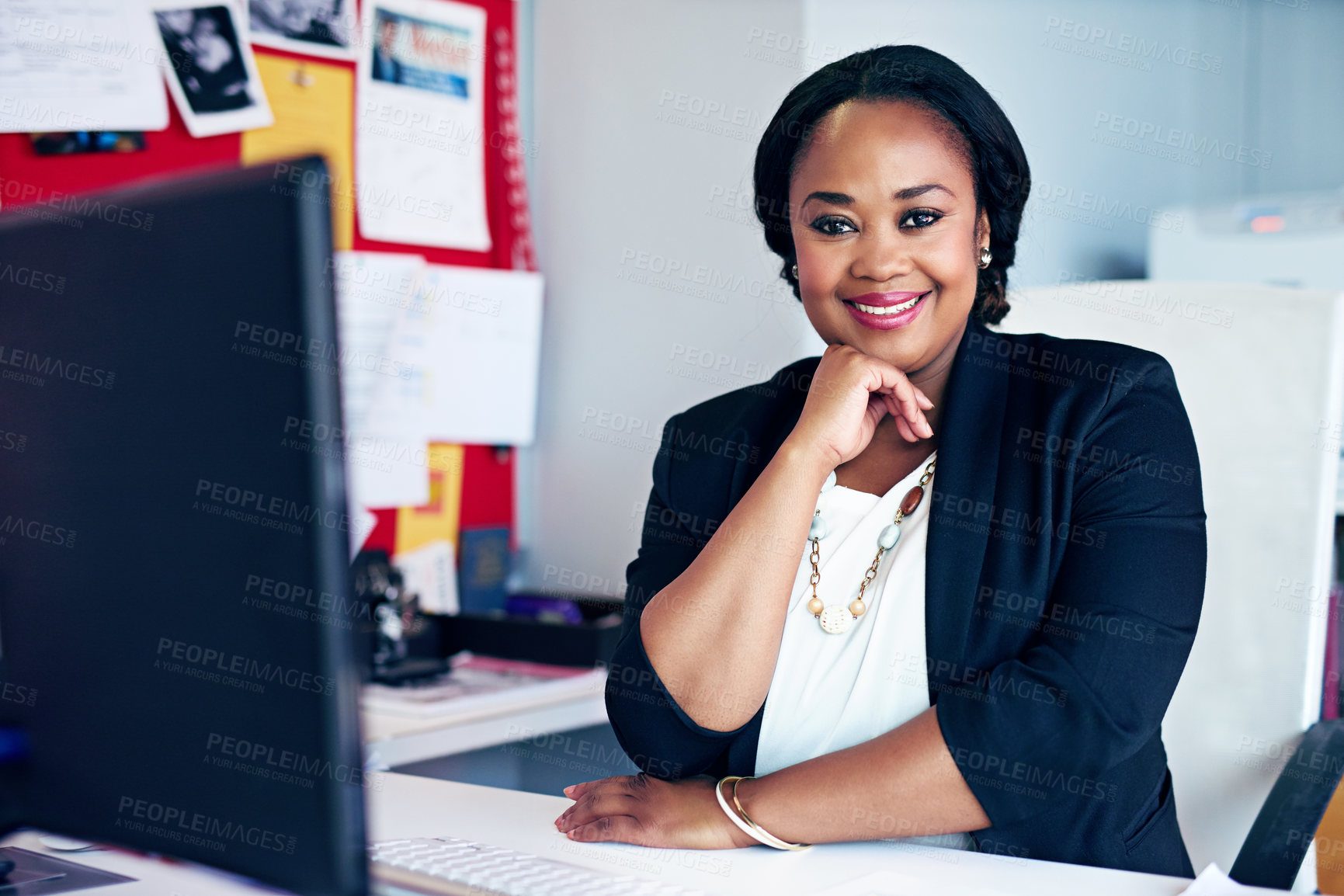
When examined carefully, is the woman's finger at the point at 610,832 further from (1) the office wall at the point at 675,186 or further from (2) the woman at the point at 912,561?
(1) the office wall at the point at 675,186

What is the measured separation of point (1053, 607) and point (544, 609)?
4.15ft

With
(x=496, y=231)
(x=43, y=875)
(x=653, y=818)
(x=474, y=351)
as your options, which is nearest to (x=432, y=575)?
(x=474, y=351)

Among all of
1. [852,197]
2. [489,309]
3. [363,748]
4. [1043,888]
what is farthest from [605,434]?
[363,748]

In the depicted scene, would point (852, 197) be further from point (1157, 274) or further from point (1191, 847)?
point (1157, 274)

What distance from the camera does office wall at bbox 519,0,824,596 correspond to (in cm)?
204

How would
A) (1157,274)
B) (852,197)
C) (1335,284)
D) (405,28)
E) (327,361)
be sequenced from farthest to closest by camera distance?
(1157,274), (1335,284), (405,28), (852,197), (327,361)

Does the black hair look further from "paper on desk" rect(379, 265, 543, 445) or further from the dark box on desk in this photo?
"paper on desk" rect(379, 265, 543, 445)

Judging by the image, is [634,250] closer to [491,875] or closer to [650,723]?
Answer: [650,723]

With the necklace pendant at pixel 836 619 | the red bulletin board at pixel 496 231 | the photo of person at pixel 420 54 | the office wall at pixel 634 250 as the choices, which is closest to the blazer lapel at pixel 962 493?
the necklace pendant at pixel 836 619

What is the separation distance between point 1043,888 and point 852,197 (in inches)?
29.5

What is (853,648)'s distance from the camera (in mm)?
1216

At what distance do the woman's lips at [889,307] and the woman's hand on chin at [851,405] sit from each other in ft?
0.14

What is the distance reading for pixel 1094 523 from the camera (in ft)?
3.63

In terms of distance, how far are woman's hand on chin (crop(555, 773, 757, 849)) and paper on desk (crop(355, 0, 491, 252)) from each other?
1415 millimetres
